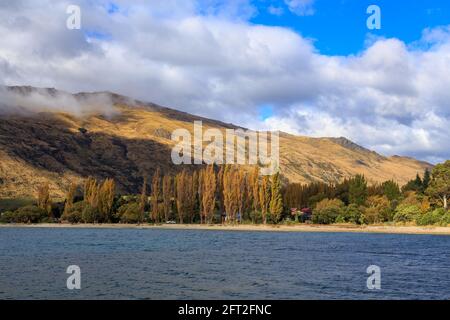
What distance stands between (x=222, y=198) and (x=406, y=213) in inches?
2629

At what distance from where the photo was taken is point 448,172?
164m

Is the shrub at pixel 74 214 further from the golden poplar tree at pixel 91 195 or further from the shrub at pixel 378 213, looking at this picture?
the shrub at pixel 378 213

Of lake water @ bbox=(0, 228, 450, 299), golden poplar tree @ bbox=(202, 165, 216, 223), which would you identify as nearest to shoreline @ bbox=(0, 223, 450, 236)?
golden poplar tree @ bbox=(202, 165, 216, 223)

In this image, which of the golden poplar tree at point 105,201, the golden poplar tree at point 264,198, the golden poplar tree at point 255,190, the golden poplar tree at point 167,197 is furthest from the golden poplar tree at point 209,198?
the golden poplar tree at point 105,201

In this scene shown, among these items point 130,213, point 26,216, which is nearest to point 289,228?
point 130,213

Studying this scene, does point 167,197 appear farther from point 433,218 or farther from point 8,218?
point 433,218

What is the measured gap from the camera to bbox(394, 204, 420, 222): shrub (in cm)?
15388

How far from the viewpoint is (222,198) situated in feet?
622

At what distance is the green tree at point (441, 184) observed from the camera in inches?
6393

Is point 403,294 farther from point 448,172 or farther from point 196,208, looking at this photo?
point 196,208

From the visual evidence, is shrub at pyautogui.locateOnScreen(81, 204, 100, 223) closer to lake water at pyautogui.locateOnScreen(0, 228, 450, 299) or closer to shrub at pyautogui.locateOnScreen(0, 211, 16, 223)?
shrub at pyautogui.locateOnScreen(0, 211, 16, 223)

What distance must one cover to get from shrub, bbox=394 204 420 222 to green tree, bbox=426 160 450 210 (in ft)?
45.1

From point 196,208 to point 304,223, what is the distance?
40482 millimetres
